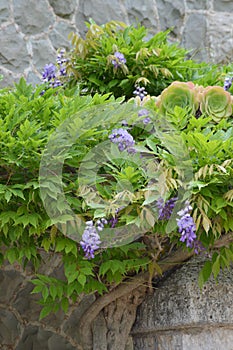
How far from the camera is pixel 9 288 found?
115 inches

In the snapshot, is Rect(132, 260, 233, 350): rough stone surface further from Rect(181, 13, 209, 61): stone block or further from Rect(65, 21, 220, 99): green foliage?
Rect(181, 13, 209, 61): stone block

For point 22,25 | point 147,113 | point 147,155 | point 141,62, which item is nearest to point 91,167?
point 147,155

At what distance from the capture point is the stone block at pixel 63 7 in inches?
146

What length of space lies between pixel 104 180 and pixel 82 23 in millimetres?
2124

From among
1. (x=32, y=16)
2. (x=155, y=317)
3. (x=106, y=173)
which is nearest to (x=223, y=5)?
(x=32, y=16)

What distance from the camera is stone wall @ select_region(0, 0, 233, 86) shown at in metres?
3.53

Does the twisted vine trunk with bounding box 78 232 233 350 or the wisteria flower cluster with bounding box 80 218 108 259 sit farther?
the twisted vine trunk with bounding box 78 232 233 350

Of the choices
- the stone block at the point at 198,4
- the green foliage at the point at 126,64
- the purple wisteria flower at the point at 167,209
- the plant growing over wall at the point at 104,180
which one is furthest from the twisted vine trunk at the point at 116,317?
the stone block at the point at 198,4

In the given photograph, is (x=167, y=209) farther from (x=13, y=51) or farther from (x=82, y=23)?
(x=82, y=23)

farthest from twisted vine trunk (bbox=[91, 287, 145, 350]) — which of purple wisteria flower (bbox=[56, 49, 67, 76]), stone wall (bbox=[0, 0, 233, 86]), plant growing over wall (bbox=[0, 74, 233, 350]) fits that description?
stone wall (bbox=[0, 0, 233, 86])

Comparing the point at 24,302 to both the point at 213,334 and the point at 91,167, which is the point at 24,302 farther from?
the point at 91,167

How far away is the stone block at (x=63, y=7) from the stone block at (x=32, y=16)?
0.05 m

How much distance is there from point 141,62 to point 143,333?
1.20m

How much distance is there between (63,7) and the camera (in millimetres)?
3725
